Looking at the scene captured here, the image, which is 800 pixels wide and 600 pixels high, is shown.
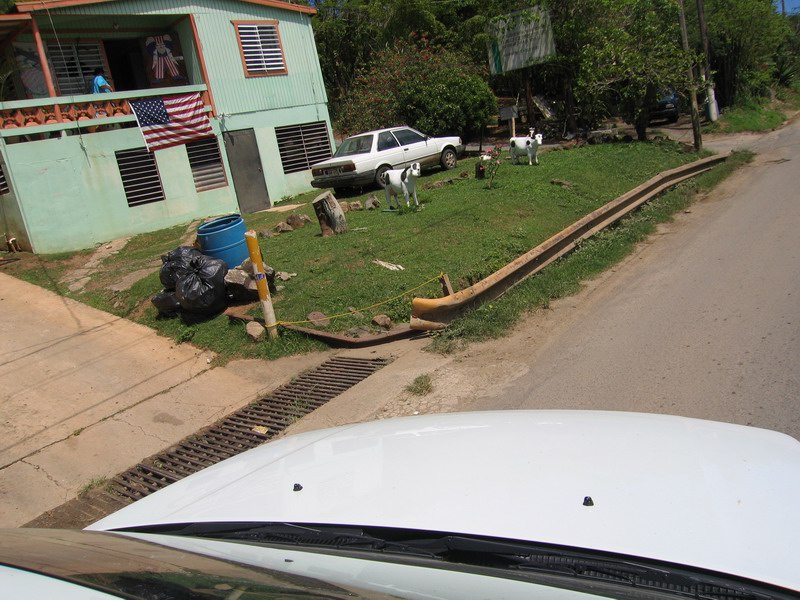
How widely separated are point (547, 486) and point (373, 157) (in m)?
15.5

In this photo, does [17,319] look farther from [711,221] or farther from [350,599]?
[711,221]

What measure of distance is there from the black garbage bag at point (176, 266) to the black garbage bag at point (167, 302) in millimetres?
126

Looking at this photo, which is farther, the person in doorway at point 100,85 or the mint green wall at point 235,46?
the mint green wall at point 235,46

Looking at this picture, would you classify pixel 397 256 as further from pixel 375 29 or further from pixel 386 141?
pixel 375 29

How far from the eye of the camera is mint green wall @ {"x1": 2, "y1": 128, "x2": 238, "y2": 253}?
14602 mm

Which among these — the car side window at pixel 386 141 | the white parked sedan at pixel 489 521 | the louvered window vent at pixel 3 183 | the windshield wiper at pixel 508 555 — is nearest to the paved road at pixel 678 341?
the white parked sedan at pixel 489 521

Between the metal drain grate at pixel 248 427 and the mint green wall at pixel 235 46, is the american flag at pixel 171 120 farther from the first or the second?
the metal drain grate at pixel 248 427

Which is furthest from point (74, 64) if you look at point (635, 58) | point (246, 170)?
point (635, 58)

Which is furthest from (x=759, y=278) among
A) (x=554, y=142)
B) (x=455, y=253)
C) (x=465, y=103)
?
(x=554, y=142)

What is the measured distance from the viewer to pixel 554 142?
24484 mm

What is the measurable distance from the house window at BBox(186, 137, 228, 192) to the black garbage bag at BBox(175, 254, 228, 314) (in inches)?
379

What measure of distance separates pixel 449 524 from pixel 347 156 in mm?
15855

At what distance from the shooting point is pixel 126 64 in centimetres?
2088

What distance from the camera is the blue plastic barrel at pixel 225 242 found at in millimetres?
9648
